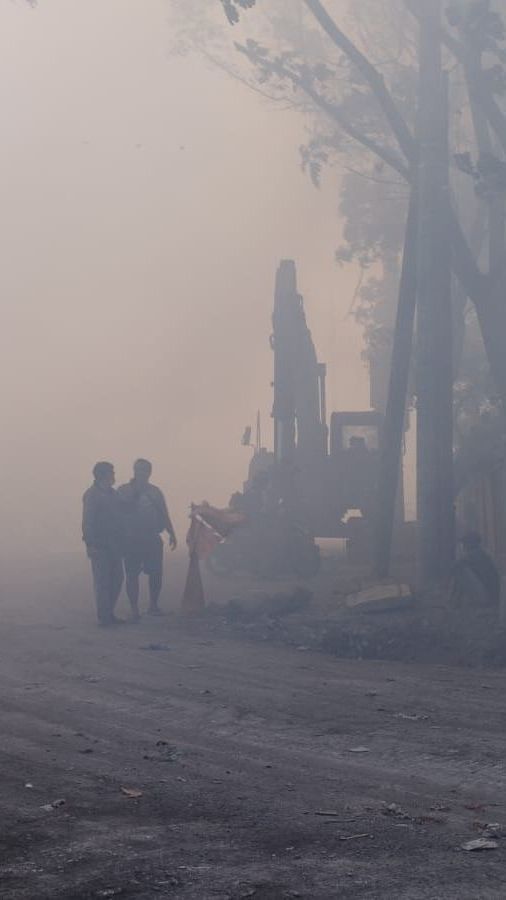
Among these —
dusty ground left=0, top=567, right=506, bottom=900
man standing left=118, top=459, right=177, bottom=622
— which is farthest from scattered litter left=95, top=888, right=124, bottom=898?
man standing left=118, top=459, right=177, bottom=622

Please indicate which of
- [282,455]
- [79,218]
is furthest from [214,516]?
[79,218]

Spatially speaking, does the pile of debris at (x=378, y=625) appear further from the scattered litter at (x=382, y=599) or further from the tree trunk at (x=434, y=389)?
the tree trunk at (x=434, y=389)

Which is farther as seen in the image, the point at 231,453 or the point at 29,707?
the point at 231,453

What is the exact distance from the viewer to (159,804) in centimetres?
695

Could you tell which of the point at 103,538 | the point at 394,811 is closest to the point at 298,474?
the point at 103,538

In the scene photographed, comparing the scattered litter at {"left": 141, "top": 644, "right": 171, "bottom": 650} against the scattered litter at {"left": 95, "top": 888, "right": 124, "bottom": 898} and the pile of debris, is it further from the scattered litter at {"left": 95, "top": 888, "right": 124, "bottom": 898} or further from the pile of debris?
the scattered litter at {"left": 95, "top": 888, "right": 124, "bottom": 898}

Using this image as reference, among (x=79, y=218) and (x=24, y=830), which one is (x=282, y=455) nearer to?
(x=24, y=830)

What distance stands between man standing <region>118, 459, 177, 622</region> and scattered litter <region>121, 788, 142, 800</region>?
9012 millimetres

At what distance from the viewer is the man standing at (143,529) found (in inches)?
648

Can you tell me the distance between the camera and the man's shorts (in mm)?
16562

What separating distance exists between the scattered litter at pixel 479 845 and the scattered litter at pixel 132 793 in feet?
6.18

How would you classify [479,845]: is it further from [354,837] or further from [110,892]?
[110,892]

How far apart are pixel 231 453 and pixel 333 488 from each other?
3789cm

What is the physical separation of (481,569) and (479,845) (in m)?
9.50
